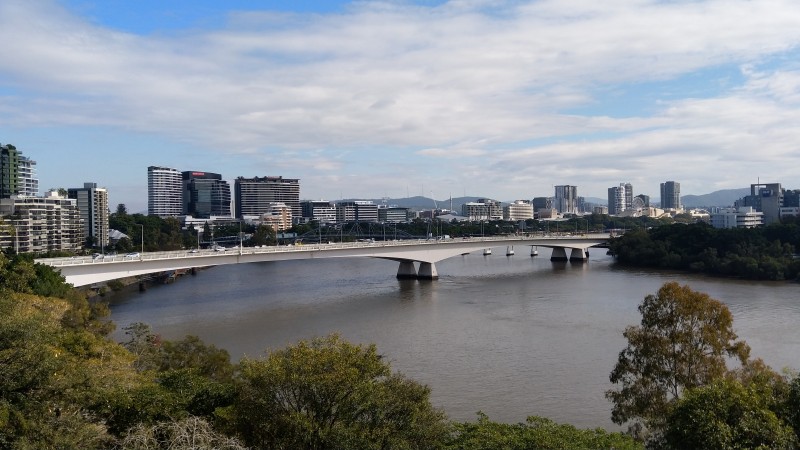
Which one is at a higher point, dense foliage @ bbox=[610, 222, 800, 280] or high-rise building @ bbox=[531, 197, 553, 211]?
high-rise building @ bbox=[531, 197, 553, 211]

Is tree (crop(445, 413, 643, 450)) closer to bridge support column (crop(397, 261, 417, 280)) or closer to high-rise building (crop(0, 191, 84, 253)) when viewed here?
bridge support column (crop(397, 261, 417, 280))

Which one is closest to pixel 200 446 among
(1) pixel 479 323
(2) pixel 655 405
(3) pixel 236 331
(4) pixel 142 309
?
(2) pixel 655 405

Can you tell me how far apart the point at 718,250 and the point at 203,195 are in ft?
281

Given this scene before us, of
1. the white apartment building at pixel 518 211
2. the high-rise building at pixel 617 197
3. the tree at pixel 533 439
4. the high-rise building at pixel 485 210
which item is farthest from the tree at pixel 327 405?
the high-rise building at pixel 617 197

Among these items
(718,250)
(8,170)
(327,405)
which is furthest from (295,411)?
(8,170)

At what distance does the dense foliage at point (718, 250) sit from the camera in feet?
109

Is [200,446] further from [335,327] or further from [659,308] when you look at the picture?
[335,327]

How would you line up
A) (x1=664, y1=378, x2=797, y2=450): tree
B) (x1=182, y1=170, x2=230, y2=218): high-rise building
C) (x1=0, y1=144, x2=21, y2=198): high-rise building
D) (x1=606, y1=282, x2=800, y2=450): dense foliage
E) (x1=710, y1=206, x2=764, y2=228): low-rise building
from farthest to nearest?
(x1=182, y1=170, x2=230, y2=218): high-rise building
(x1=710, y1=206, x2=764, y2=228): low-rise building
(x1=0, y1=144, x2=21, y2=198): high-rise building
(x1=606, y1=282, x2=800, y2=450): dense foliage
(x1=664, y1=378, x2=797, y2=450): tree

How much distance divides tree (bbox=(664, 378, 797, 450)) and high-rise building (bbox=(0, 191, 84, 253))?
37.9 metres

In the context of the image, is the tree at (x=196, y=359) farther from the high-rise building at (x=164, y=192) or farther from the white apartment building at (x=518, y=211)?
the white apartment building at (x=518, y=211)

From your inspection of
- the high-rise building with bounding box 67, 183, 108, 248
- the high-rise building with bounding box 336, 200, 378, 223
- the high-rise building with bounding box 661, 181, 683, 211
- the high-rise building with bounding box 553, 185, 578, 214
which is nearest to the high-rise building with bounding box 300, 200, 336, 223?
the high-rise building with bounding box 336, 200, 378, 223

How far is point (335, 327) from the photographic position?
2050cm

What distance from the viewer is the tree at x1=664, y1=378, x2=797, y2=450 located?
6324mm

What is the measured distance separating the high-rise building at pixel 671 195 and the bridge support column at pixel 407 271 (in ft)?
472
